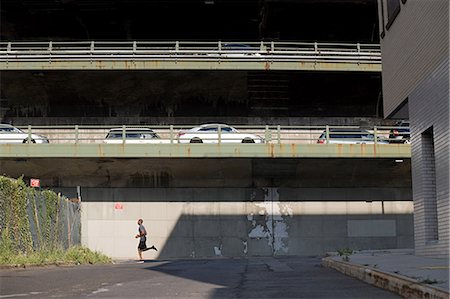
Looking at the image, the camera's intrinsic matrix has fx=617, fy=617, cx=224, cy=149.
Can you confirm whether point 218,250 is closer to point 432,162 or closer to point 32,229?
point 32,229

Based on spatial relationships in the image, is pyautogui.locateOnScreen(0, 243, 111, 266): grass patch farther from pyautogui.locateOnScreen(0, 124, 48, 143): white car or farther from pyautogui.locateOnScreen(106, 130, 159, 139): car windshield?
pyautogui.locateOnScreen(0, 124, 48, 143): white car

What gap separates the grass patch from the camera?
55.6 ft

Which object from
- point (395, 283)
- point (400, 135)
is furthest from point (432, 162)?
point (400, 135)

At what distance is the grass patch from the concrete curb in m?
9.11

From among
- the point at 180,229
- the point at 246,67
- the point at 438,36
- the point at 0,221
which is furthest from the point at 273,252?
the point at 438,36

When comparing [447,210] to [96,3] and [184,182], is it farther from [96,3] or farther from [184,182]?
[96,3]

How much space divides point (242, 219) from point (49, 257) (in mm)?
12980

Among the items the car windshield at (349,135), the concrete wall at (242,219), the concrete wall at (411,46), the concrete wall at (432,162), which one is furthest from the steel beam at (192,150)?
the concrete wall at (432,162)

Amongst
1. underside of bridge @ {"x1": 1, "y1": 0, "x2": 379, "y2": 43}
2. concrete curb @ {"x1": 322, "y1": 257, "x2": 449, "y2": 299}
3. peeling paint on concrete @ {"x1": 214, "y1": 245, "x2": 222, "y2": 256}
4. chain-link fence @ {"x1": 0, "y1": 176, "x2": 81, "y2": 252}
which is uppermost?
underside of bridge @ {"x1": 1, "y1": 0, "x2": 379, "y2": 43}

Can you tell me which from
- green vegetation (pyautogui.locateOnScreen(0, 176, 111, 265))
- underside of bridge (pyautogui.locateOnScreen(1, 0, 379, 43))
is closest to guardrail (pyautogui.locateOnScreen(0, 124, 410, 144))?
green vegetation (pyautogui.locateOnScreen(0, 176, 111, 265))

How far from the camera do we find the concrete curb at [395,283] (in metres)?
7.00

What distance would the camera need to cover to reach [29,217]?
19.0m

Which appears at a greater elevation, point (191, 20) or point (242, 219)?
point (191, 20)

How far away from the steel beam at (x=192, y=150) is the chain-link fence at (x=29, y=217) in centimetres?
456
